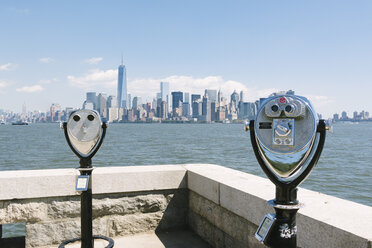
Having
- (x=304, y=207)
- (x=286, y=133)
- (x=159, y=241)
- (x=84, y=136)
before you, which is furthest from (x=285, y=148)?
(x=159, y=241)

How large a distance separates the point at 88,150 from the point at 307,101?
181 centimetres

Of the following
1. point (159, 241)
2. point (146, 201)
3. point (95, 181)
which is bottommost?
point (159, 241)

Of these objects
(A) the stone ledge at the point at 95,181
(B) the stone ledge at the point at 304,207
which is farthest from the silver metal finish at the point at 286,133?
(A) the stone ledge at the point at 95,181

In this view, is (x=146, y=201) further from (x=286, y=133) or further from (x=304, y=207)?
(x=286, y=133)

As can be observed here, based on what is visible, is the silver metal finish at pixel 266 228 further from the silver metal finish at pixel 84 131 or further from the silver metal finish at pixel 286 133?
the silver metal finish at pixel 84 131

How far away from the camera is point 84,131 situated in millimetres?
2916

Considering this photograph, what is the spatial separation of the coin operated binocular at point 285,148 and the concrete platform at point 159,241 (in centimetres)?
196

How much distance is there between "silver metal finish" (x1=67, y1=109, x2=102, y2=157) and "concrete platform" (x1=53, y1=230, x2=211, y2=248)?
3.67ft

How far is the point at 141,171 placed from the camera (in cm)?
380

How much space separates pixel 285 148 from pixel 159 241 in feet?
7.75

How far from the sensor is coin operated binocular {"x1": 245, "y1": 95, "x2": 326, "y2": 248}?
167 centimetres

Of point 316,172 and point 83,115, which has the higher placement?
point 83,115

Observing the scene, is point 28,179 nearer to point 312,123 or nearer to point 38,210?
point 38,210

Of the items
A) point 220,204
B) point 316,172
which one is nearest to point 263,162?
point 220,204
